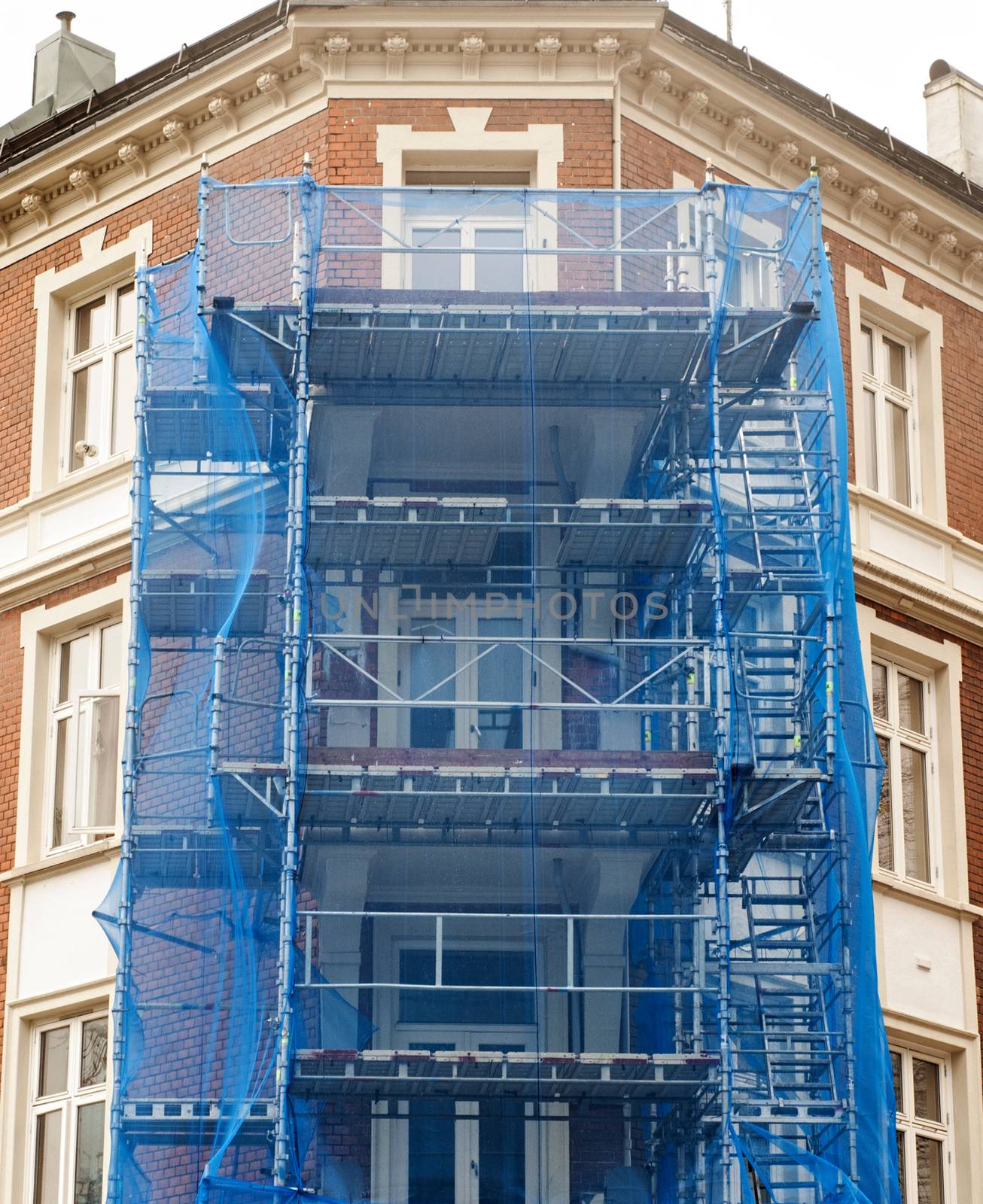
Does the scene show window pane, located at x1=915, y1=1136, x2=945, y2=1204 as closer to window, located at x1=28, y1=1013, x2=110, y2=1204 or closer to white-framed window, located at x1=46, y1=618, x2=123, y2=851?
window, located at x1=28, y1=1013, x2=110, y2=1204

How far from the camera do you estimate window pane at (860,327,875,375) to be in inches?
1049

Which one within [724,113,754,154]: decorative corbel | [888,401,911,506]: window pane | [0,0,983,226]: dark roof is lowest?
[888,401,911,506]: window pane

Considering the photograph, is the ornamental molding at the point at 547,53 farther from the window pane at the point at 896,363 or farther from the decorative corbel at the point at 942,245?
the decorative corbel at the point at 942,245

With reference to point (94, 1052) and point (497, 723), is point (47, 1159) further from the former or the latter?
point (497, 723)

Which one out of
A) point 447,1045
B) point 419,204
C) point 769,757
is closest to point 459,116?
point 419,204

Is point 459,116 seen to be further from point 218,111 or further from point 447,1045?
point 447,1045

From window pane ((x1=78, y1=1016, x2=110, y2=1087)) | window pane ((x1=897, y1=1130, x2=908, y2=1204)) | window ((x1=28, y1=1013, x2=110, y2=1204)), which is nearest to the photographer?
window ((x1=28, y1=1013, x2=110, y2=1204))

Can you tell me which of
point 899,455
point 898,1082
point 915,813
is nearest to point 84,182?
point 899,455

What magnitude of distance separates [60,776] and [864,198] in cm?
960

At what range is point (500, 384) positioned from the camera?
2266 cm

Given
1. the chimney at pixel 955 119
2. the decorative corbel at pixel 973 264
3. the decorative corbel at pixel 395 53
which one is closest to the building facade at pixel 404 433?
the decorative corbel at pixel 395 53

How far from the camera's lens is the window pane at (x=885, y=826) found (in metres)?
24.7

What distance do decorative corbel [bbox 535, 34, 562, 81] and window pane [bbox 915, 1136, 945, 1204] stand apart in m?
10.2

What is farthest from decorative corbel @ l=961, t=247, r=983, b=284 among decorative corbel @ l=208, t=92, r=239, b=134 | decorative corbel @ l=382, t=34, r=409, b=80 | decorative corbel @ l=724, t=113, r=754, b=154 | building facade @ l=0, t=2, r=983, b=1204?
decorative corbel @ l=208, t=92, r=239, b=134
